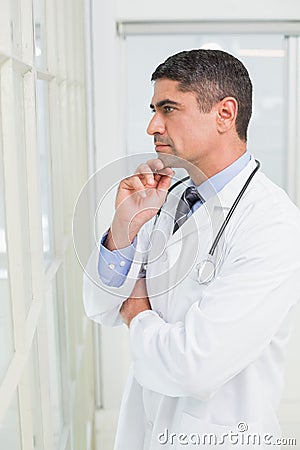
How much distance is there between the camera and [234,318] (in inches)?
47.1

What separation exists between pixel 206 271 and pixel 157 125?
310 mm

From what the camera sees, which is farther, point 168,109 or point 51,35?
point 51,35

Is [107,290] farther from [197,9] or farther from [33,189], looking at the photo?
[197,9]

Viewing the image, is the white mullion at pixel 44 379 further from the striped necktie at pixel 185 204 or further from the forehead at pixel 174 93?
the forehead at pixel 174 93

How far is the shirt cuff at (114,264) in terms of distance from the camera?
4.55ft

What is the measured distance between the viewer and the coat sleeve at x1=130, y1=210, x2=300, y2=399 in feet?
3.94

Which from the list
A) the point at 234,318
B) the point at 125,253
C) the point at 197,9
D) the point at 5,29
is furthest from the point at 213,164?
the point at 197,9

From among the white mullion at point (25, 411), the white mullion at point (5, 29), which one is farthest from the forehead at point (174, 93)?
the white mullion at point (25, 411)

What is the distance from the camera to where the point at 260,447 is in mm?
1357

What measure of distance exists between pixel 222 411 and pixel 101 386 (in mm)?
1581

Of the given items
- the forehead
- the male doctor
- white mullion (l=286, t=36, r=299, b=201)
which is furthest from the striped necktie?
white mullion (l=286, t=36, r=299, b=201)

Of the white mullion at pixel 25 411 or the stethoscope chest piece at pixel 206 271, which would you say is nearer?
the white mullion at pixel 25 411

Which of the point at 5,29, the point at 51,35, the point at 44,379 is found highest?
the point at 51,35

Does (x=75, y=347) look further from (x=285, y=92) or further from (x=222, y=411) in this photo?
(x=285, y=92)
